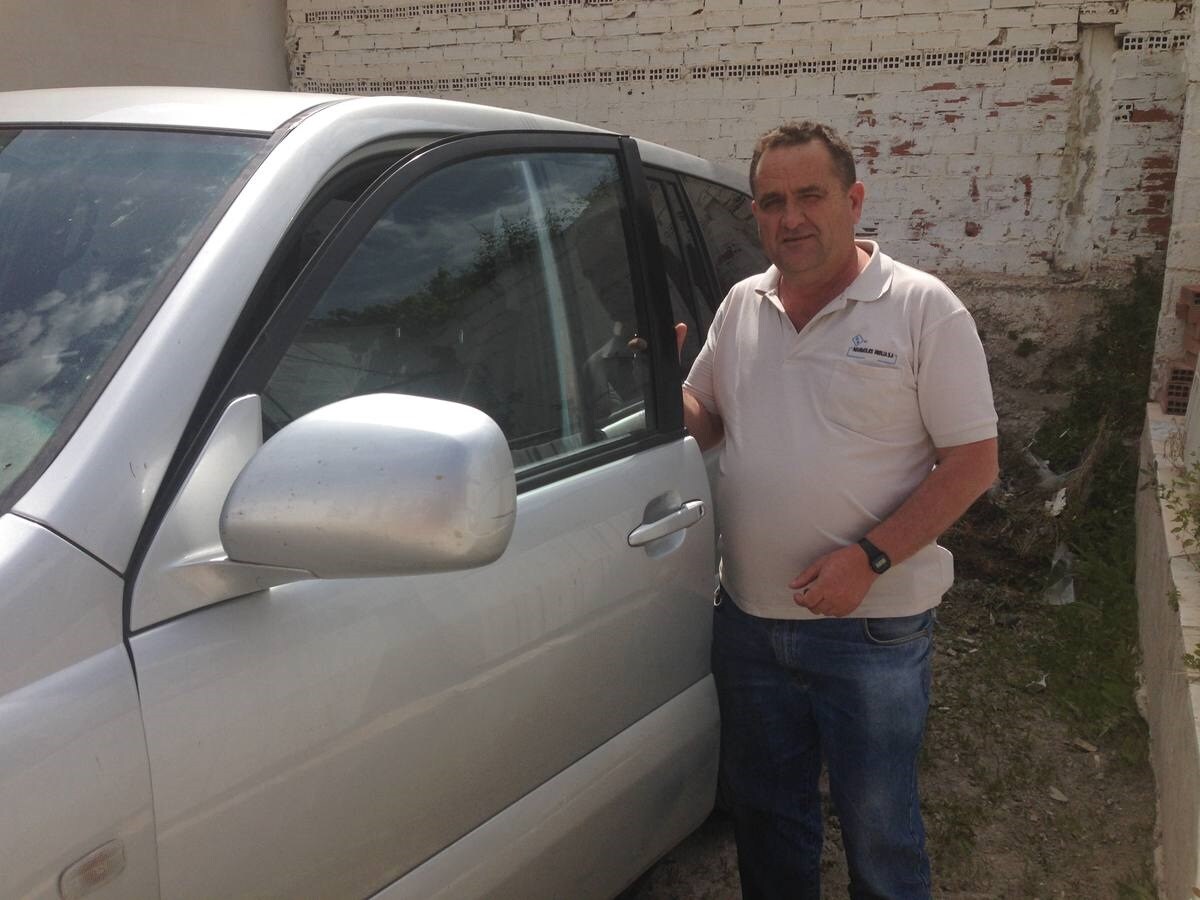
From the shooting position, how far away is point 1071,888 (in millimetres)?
3031

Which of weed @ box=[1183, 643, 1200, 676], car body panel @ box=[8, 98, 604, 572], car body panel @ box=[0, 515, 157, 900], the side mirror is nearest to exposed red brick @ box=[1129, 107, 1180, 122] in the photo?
weed @ box=[1183, 643, 1200, 676]

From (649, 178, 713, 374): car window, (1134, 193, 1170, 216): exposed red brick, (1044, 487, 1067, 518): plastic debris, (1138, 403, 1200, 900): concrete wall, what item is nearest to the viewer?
(1138, 403, 1200, 900): concrete wall

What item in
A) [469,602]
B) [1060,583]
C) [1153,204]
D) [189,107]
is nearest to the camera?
[469,602]

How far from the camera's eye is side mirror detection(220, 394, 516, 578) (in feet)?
4.36

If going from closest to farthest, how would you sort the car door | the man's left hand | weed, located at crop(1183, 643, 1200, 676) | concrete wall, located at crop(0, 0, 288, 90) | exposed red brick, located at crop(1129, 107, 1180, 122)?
the car door → the man's left hand → weed, located at crop(1183, 643, 1200, 676) → exposed red brick, located at crop(1129, 107, 1180, 122) → concrete wall, located at crop(0, 0, 288, 90)

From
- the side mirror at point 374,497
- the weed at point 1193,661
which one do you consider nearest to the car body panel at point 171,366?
the side mirror at point 374,497

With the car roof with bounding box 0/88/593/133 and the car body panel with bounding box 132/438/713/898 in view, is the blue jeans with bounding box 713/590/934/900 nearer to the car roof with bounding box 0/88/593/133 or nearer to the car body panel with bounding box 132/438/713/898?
the car body panel with bounding box 132/438/713/898

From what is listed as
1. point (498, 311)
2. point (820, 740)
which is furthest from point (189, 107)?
point (820, 740)

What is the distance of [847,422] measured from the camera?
7.36ft

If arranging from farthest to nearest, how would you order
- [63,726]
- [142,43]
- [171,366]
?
[142,43], [171,366], [63,726]

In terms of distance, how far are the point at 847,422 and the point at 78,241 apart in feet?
4.59

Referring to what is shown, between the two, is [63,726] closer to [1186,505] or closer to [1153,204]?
[1186,505]

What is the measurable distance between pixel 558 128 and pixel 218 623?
4.50ft

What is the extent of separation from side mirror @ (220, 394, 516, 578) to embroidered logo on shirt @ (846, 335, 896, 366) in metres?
1.05
